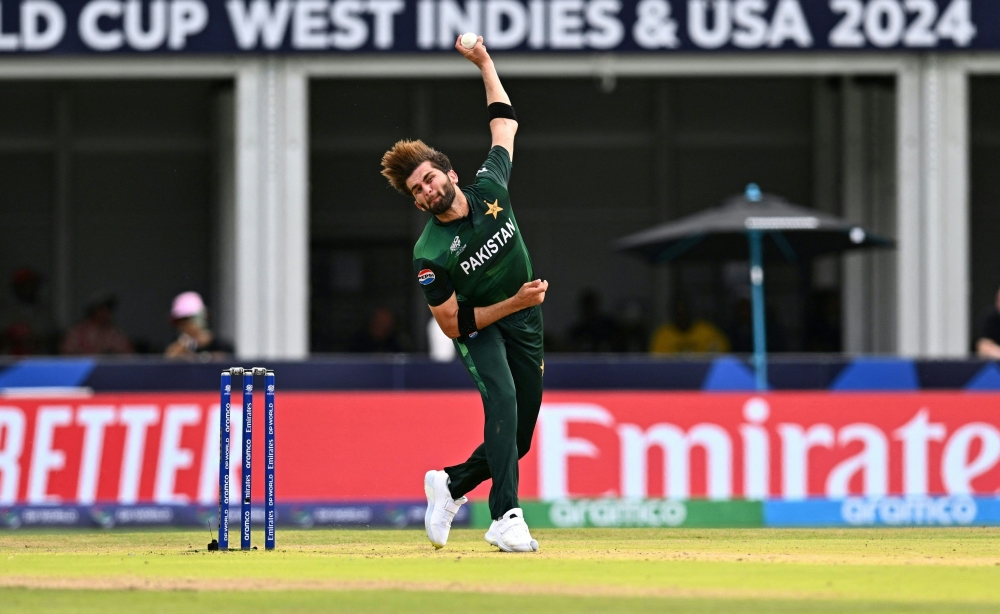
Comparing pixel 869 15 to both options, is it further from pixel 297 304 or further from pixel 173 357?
pixel 173 357

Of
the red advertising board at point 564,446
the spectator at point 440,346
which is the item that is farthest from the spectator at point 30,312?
the red advertising board at point 564,446

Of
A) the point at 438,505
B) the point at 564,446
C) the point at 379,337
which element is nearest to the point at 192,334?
the point at 564,446

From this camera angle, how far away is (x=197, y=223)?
899 inches

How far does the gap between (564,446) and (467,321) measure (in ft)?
15.4

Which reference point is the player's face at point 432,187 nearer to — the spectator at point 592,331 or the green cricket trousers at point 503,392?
the green cricket trousers at point 503,392

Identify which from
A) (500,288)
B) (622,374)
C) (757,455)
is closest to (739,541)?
(500,288)

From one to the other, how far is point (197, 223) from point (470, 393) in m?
11.2

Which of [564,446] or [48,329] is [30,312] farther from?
[564,446]

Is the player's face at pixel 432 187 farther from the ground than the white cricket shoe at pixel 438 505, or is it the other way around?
the player's face at pixel 432 187

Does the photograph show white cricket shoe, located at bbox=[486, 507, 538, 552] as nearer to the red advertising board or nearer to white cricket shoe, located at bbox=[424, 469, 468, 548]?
white cricket shoe, located at bbox=[424, 469, 468, 548]

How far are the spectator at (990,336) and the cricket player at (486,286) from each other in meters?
A: 7.02

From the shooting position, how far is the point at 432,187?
750 centimetres

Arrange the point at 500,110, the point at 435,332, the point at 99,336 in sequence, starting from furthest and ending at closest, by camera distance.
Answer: the point at 99,336
the point at 435,332
the point at 500,110

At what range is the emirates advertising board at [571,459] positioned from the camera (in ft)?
39.4
